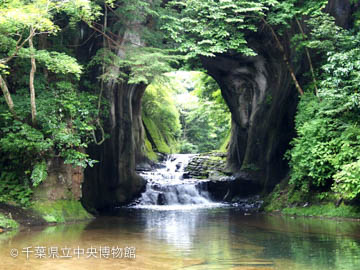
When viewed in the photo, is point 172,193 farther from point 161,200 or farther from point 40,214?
point 40,214

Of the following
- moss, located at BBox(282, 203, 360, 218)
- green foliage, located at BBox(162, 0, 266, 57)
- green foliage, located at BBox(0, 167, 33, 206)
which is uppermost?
green foliage, located at BBox(162, 0, 266, 57)

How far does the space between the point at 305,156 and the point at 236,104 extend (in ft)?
26.1

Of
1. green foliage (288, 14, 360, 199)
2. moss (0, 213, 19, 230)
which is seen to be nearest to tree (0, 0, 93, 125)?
moss (0, 213, 19, 230)

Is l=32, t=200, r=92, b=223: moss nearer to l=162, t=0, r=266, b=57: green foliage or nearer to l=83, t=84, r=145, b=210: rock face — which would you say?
l=83, t=84, r=145, b=210: rock face

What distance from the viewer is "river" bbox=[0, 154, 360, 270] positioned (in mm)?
5309

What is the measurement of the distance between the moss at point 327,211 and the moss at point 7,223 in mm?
8044

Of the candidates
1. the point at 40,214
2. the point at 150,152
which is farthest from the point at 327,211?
the point at 150,152

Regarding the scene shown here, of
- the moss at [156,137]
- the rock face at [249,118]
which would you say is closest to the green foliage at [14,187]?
the rock face at [249,118]

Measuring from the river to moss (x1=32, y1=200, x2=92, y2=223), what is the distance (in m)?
0.56

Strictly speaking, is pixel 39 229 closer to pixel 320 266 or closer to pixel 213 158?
pixel 320 266

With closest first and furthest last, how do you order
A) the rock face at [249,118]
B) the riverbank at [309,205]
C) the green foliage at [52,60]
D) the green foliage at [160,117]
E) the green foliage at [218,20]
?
the green foliage at [52,60]
the riverbank at [309,205]
the green foliage at [218,20]
the rock face at [249,118]
the green foliage at [160,117]

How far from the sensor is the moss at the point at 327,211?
1073cm

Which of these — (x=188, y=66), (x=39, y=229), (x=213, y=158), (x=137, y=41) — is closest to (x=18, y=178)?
(x=39, y=229)

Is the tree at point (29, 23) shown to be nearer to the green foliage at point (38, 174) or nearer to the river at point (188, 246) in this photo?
the green foliage at point (38, 174)
